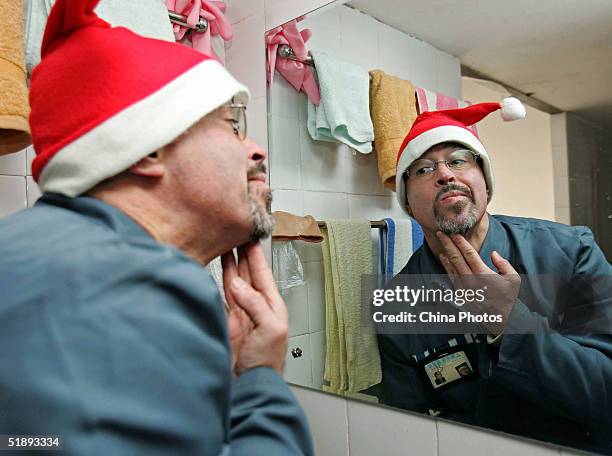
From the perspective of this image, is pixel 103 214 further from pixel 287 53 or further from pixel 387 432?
pixel 287 53

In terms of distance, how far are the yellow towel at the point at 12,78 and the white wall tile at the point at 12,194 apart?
17 cm

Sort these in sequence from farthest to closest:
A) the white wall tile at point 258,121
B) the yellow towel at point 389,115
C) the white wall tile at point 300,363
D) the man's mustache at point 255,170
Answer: the white wall tile at point 258,121, the white wall tile at point 300,363, the yellow towel at point 389,115, the man's mustache at point 255,170

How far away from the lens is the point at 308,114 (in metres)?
1.24

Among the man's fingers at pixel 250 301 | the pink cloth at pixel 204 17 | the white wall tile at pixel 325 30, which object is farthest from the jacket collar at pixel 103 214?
the pink cloth at pixel 204 17

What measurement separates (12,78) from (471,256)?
0.90m

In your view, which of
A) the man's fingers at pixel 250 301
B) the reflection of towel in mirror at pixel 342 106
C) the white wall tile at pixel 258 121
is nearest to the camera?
the man's fingers at pixel 250 301

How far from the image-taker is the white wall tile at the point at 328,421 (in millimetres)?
1090

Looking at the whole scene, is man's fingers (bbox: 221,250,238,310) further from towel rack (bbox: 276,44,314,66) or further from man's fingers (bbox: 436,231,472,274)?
towel rack (bbox: 276,44,314,66)

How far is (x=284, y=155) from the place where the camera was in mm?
1291

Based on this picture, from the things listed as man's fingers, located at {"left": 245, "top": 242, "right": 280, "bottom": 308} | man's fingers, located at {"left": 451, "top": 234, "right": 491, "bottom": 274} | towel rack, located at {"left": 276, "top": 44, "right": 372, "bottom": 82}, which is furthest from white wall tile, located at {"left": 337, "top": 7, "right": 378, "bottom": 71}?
man's fingers, located at {"left": 245, "top": 242, "right": 280, "bottom": 308}

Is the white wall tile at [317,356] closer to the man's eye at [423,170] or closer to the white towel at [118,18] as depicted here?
the man's eye at [423,170]

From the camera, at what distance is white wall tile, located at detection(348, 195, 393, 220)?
0.99 m

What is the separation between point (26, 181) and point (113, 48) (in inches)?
25.7

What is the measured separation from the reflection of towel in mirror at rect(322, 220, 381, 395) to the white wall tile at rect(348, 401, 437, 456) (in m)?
0.06
